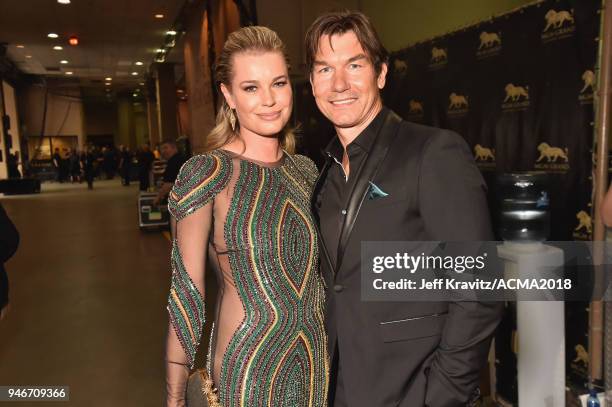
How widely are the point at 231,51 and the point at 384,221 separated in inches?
27.2

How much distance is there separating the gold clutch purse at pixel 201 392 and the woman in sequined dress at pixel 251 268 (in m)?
0.02

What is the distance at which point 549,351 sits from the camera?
2.38 meters

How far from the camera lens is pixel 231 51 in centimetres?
155

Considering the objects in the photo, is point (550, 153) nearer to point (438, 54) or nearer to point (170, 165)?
point (438, 54)

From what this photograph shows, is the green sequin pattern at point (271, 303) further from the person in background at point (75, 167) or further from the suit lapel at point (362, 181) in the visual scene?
the person in background at point (75, 167)

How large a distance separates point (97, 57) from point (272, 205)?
17.1 m

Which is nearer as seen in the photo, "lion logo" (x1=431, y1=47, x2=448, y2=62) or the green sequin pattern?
the green sequin pattern

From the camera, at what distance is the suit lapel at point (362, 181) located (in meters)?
1.33

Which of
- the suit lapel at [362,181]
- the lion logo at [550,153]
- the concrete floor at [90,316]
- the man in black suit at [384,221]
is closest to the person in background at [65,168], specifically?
the concrete floor at [90,316]

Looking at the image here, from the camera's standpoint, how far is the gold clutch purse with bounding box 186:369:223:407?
149cm

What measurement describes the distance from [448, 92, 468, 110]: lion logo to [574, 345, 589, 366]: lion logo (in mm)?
1789

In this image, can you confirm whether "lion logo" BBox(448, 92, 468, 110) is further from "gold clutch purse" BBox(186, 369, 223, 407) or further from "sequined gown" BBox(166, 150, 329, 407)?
"gold clutch purse" BBox(186, 369, 223, 407)

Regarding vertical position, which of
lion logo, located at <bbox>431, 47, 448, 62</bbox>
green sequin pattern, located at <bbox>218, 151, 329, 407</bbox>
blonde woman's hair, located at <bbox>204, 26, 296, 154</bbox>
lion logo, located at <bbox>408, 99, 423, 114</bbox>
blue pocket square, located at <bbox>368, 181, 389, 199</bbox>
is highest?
lion logo, located at <bbox>431, 47, 448, 62</bbox>

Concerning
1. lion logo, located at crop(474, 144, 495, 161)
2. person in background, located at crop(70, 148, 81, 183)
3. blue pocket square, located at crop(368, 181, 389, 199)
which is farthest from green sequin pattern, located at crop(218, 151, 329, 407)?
person in background, located at crop(70, 148, 81, 183)
